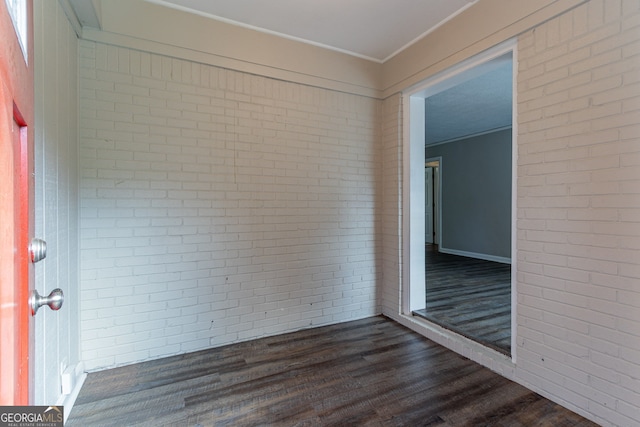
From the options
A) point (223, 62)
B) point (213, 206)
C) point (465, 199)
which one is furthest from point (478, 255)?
point (223, 62)

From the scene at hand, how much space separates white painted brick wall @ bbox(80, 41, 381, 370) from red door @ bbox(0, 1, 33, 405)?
1801 millimetres

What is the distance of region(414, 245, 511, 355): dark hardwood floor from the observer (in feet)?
9.58

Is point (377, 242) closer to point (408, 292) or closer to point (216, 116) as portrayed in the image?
point (408, 292)

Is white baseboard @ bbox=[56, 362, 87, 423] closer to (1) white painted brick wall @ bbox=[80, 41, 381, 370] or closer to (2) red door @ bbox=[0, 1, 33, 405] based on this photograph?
(1) white painted brick wall @ bbox=[80, 41, 381, 370]

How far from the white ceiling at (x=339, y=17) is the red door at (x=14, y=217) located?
2.17m

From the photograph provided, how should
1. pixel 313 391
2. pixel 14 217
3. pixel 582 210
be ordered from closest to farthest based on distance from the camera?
pixel 14 217, pixel 582 210, pixel 313 391

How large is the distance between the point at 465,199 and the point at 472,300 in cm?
383

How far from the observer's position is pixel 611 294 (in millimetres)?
1794

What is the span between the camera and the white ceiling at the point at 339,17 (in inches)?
101

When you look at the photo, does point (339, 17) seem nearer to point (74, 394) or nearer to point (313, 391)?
point (313, 391)

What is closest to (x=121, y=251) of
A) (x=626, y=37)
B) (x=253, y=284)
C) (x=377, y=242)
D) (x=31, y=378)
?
(x=253, y=284)

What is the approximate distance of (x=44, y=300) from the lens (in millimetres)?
907

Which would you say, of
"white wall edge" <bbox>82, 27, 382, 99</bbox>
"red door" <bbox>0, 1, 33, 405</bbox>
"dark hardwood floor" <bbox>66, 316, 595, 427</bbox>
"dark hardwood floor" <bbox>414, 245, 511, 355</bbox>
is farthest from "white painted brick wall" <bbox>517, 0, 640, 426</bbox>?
"red door" <bbox>0, 1, 33, 405</bbox>

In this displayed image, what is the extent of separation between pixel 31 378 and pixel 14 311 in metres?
0.37
